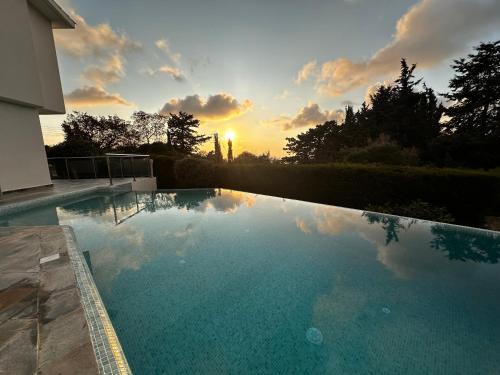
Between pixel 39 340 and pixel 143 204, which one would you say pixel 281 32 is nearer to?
pixel 143 204

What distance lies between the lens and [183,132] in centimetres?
3022

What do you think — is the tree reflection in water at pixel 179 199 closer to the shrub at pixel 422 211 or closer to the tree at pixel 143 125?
the shrub at pixel 422 211

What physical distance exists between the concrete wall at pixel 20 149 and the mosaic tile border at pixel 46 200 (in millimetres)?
2004

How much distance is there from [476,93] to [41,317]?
28.5 m

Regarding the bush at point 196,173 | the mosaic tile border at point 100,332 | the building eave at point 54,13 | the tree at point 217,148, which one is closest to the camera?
the mosaic tile border at point 100,332

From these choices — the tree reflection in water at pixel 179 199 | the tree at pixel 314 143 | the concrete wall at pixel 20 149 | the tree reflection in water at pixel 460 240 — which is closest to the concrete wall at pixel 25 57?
the concrete wall at pixel 20 149

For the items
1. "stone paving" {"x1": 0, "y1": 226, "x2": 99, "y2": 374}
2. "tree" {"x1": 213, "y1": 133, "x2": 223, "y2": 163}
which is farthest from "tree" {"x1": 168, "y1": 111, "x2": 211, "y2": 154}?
"stone paving" {"x1": 0, "y1": 226, "x2": 99, "y2": 374}

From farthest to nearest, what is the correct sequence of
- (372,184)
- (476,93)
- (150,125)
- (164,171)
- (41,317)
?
1. (150,125)
2. (476,93)
3. (164,171)
4. (372,184)
5. (41,317)

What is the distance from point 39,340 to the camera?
5.18 feet

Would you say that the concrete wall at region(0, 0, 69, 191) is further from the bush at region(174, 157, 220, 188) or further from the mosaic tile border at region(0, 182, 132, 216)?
the bush at region(174, 157, 220, 188)

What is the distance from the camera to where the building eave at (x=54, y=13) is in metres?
9.03

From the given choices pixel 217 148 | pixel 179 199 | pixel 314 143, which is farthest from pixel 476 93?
pixel 179 199

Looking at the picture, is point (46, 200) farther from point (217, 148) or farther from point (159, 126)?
point (159, 126)

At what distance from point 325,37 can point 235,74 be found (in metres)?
4.36
